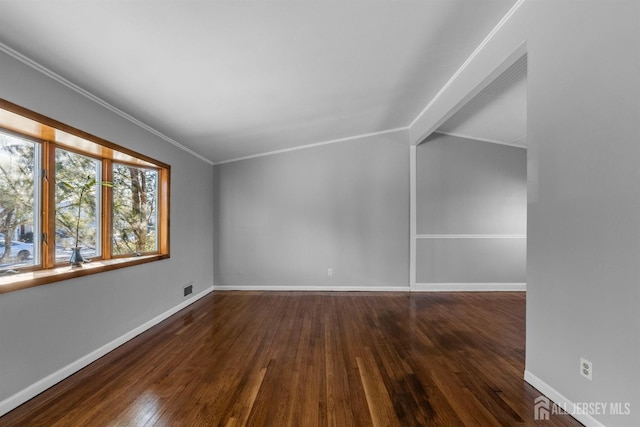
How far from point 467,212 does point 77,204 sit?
17.7 ft

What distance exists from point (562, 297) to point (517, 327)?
5.92 feet

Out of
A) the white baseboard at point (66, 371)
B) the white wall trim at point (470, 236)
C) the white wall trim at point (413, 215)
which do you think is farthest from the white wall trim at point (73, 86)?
the white wall trim at point (470, 236)

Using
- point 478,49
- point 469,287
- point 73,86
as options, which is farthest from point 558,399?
point 73,86

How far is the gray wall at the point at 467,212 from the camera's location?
493 cm

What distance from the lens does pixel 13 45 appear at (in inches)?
68.8

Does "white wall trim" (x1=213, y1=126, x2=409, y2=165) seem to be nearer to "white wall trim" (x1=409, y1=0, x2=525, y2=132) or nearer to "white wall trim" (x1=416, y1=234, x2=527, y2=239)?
"white wall trim" (x1=409, y1=0, x2=525, y2=132)

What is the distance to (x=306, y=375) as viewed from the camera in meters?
2.21

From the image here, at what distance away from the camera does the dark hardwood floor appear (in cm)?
176

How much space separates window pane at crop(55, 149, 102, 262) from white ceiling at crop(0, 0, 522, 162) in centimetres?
69

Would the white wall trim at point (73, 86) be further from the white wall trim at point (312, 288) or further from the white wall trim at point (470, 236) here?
the white wall trim at point (470, 236)

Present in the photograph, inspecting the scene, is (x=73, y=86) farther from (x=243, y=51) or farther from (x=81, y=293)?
(x=81, y=293)

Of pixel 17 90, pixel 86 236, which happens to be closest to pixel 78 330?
pixel 86 236

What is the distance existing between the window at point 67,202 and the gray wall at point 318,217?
4.92 ft

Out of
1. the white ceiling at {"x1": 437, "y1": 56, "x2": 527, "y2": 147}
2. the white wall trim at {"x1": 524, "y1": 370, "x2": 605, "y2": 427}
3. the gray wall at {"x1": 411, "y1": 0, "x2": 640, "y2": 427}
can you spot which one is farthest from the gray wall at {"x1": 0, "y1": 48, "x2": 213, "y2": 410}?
the white ceiling at {"x1": 437, "y1": 56, "x2": 527, "y2": 147}
